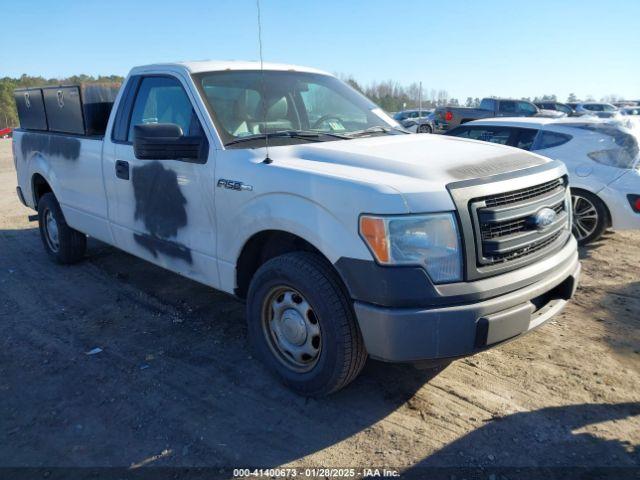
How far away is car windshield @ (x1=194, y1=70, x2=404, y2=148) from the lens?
3637 mm

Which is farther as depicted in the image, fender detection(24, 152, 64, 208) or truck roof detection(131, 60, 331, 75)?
fender detection(24, 152, 64, 208)

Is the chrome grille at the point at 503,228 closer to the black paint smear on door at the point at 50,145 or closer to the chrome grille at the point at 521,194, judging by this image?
the chrome grille at the point at 521,194

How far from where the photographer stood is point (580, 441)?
2.77 meters

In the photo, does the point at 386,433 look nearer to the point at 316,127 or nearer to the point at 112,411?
the point at 112,411

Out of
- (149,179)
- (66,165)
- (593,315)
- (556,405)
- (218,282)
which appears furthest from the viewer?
(66,165)

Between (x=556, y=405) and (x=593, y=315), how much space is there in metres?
1.63

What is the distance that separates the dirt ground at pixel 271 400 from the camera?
8.93 ft

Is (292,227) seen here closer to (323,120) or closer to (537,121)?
(323,120)

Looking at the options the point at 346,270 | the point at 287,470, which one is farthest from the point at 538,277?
the point at 287,470

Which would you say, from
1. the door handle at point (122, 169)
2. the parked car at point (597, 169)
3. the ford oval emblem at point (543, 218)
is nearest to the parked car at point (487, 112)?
the parked car at point (597, 169)

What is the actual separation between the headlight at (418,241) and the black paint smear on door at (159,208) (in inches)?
70.0

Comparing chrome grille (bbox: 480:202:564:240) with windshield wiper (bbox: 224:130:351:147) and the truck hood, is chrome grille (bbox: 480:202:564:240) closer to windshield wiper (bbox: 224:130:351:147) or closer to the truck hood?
the truck hood

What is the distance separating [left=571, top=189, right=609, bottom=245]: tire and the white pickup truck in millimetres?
3215

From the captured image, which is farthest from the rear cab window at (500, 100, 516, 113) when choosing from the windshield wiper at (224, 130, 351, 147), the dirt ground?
the windshield wiper at (224, 130, 351, 147)
